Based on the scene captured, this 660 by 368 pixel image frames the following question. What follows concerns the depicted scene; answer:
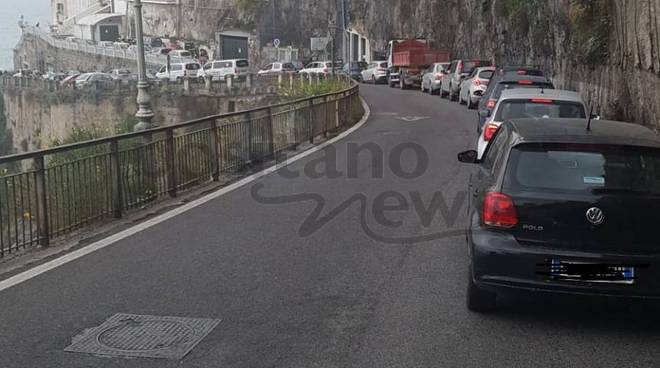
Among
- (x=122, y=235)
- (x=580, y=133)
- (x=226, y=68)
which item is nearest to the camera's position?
(x=580, y=133)

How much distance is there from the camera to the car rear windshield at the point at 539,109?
37.4ft

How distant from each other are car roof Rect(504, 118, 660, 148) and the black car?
0.01 meters

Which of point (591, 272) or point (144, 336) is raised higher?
point (591, 272)

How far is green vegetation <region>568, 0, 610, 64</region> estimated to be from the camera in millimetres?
23625

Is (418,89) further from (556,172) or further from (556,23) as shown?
(556,172)

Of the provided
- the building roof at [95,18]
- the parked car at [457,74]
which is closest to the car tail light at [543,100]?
the parked car at [457,74]

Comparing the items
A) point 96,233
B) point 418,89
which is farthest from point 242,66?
point 96,233

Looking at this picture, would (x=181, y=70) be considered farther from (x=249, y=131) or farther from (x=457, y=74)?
(x=249, y=131)

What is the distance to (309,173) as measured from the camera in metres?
13.5

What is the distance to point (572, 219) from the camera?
17.3 ft

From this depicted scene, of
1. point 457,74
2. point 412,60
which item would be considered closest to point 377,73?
point 412,60

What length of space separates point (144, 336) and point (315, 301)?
1.47 meters

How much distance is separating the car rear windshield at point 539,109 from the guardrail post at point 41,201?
655 cm

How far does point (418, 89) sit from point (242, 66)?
26454mm
